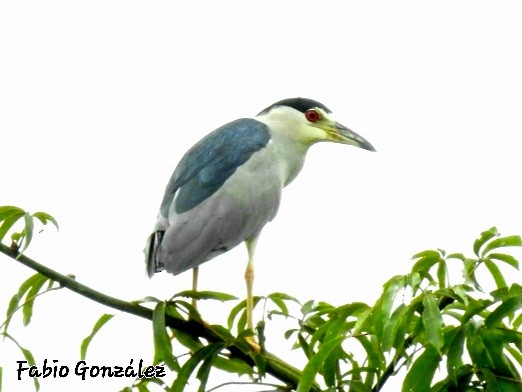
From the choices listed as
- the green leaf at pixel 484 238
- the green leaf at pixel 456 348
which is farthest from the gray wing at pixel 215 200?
the green leaf at pixel 456 348

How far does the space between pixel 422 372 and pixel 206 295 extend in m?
0.78

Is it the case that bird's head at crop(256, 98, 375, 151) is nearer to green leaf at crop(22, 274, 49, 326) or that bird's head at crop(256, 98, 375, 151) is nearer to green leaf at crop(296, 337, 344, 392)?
green leaf at crop(22, 274, 49, 326)

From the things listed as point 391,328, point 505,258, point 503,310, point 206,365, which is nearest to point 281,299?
point 206,365

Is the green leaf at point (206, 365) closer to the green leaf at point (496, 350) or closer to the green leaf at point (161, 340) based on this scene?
the green leaf at point (161, 340)

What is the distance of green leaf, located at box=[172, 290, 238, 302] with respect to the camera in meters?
2.83

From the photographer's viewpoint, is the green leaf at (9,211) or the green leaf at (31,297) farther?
the green leaf at (31,297)

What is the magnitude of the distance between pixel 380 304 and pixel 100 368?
1.09m

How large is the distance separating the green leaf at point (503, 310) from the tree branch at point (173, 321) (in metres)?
0.49

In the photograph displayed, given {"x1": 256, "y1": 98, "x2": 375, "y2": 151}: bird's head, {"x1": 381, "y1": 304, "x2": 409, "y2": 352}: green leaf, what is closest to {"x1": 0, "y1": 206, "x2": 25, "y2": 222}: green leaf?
{"x1": 381, "y1": 304, "x2": 409, "y2": 352}: green leaf

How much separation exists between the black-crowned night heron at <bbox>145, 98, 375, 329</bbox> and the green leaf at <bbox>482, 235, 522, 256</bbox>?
5.28ft

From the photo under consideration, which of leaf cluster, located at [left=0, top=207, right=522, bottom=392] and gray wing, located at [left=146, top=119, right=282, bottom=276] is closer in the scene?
leaf cluster, located at [left=0, top=207, right=522, bottom=392]

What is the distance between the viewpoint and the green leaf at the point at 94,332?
291cm

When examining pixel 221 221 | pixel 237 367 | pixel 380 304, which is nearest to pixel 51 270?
pixel 237 367

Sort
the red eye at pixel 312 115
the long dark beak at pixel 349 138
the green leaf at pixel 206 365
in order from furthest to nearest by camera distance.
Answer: the red eye at pixel 312 115 → the long dark beak at pixel 349 138 → the green leaf at pixel 206 365
